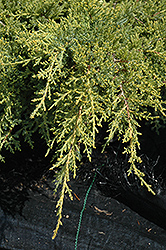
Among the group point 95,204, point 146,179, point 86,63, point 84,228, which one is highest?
point 86,63

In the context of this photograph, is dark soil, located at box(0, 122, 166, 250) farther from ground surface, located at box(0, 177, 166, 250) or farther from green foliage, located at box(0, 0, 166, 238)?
green foliage, located at box(0, 0, 166, 238)

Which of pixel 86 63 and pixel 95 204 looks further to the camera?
pixel 95 204

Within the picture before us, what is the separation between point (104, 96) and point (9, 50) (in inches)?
31.5

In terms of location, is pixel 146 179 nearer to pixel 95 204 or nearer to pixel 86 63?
pixel 95 204

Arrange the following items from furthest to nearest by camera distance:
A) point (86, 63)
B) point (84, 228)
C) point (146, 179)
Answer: point (146, 179)
point (84, 228)
point (86, 63)

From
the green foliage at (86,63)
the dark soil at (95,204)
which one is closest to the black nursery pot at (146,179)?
the dark soil at (95,204)

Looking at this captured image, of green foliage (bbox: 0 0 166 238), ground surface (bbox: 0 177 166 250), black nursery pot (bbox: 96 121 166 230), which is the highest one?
green foliage (bbox: 0 0 166 238)

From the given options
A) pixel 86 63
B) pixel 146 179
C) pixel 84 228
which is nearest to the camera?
pixel 86 63

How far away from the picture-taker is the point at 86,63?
5.64ft

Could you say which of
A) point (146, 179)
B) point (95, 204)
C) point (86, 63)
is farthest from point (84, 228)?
point (86, 63)

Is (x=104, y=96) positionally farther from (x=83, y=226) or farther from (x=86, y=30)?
(x=83, y=226)

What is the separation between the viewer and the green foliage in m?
1.62

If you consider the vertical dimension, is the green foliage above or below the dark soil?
above

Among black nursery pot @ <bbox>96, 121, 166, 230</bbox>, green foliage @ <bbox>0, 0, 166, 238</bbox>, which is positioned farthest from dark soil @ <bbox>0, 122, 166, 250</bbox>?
green foliage @ <bbox>0, 0, 166, 238</bbox>
